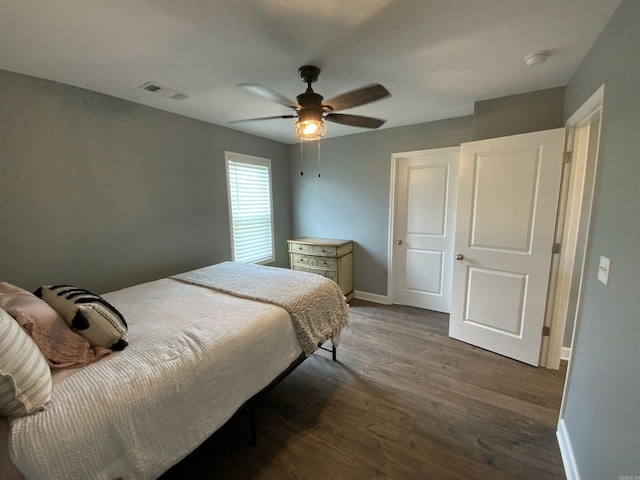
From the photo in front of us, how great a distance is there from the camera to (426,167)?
3.29 m

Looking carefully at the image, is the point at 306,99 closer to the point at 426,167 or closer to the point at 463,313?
the point at 426,167

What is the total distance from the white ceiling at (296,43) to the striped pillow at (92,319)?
1.43 meters

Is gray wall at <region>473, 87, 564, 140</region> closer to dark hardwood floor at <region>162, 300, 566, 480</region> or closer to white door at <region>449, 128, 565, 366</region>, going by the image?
white door at <region>449, 128, 565, 366</region>

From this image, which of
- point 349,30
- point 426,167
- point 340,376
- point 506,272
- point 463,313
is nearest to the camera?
point 349,30

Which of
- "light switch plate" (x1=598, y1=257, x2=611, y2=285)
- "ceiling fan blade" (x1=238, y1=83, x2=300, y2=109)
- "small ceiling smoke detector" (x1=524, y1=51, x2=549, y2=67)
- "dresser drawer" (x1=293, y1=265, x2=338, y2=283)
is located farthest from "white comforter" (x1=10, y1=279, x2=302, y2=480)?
"small ceiling smoke detector" (x1=524, y1=51, x2=549, y2=67)

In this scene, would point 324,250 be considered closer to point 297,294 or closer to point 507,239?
point 297,294

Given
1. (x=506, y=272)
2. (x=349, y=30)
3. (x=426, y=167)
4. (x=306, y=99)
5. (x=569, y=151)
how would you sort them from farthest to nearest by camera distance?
(x=426, y=167), (x=506, y=272), (x=569, y=151), (x=306, y=99), (x=349, y=30)

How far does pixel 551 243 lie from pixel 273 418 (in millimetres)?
2569

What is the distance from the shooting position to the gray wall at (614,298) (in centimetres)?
102

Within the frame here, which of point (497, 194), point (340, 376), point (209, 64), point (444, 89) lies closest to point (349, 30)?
point (209, 64)

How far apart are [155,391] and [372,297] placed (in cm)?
313

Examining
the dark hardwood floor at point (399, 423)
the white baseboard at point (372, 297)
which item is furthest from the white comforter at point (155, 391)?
the white baseboard at point (372, 297)

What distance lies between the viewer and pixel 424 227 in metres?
3.40

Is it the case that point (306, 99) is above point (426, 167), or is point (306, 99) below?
above
